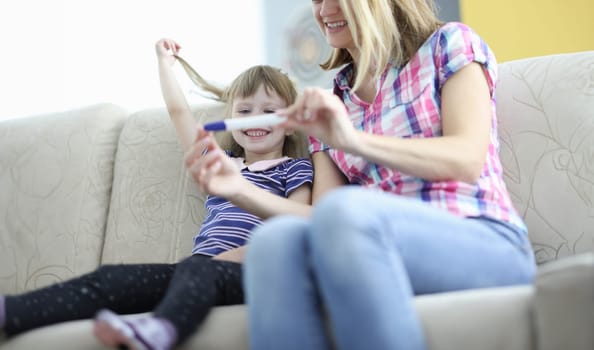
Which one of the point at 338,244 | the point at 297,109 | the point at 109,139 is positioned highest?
the point at 297,109

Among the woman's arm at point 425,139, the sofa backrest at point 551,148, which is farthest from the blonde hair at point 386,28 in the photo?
the sofa backrest at point 551,148

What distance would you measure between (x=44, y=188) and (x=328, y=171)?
82 cm

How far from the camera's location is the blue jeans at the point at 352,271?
2.62ft

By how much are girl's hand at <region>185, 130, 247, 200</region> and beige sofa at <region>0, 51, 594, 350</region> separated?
22 centimetres

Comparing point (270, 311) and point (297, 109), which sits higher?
point (297, 109)

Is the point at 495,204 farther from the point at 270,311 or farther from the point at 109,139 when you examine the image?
the point at 109,139

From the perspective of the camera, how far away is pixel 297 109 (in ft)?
3.34

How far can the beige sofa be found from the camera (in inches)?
33.6

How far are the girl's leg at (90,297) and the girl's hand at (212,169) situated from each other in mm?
192

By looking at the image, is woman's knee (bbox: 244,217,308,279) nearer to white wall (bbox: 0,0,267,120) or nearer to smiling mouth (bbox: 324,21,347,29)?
smiling mouth (bbox: 324,21,347,29)

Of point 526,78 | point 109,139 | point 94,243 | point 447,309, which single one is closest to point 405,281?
point 447,309

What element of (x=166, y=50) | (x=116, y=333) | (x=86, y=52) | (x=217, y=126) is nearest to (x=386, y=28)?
(x=217, y=126)

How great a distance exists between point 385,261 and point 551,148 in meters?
0.68

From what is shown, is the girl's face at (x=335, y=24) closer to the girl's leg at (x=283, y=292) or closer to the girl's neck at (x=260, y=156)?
the girl's neck at (x=260, y=156)
